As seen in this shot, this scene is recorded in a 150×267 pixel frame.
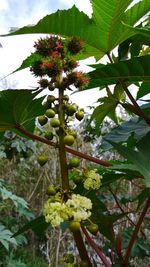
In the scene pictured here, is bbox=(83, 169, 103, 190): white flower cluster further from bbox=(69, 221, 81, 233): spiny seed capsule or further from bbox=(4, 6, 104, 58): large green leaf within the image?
bbox=(4, 6, 104, 58): large green leaf

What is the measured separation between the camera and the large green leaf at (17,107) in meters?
0.61

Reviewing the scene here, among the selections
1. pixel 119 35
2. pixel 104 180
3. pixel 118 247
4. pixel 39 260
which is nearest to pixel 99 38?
pixel 119 35

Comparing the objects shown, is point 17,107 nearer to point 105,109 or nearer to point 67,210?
point 67,210

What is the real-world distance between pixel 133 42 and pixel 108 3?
0.15 metres

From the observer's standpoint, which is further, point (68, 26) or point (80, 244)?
point (68, 26)

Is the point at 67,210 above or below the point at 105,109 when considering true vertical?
below

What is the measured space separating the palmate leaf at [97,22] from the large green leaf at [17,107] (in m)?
0.12

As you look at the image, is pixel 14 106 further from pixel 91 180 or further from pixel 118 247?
pixel 118 247

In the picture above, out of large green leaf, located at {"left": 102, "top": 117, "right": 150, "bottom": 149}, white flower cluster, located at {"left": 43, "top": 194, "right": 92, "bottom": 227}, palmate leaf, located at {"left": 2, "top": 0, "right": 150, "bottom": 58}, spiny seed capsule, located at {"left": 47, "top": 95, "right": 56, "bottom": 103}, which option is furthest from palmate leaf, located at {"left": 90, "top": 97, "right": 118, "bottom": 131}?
white flower cluster, located at {"left": 43, "top": 194, "right": 92, "bottom": 227}

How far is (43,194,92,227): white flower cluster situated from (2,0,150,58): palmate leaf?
0.29 metres

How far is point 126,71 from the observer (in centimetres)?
69

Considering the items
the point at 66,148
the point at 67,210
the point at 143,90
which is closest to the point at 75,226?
the point at 67,210

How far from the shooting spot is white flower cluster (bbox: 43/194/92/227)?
540 mm

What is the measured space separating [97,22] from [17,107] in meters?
0.22
